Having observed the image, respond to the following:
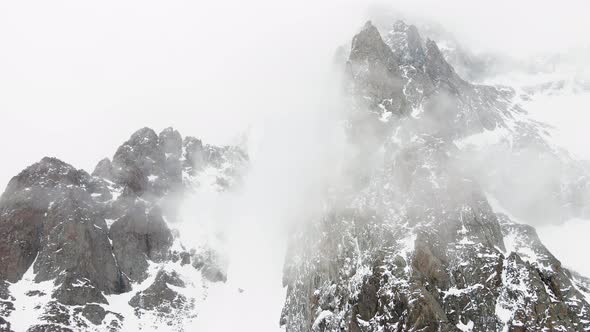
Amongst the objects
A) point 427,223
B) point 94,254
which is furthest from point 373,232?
point 94,254

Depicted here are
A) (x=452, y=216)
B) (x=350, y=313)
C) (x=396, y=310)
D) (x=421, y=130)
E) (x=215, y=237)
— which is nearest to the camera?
(x=396, y=310)

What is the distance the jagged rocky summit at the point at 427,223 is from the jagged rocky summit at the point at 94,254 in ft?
117

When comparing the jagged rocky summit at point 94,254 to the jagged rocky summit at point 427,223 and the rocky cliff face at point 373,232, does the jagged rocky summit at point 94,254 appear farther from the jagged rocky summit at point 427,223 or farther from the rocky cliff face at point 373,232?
the jagged rocky summit at point 427,223

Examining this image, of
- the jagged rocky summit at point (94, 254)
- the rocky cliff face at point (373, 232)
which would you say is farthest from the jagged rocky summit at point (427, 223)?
the jagged rocky summit at point (94, 254)

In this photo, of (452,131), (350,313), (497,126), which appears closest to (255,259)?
(350,313)

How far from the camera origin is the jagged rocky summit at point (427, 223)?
10306cm

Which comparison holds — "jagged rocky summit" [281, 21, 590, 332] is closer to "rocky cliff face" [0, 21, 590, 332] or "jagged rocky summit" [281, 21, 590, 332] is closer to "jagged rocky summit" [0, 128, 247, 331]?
"rocky cliff face" [0, 21, 590, 332]

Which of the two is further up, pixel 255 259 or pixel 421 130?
pixel 421 130

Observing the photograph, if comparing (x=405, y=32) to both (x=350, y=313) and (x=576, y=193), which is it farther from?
(x=350, y=313)

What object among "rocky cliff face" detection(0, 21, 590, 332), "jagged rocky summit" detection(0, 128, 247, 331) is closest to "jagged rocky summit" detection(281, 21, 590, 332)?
"rocky cliff face" detection(0, 21, 590, 332)

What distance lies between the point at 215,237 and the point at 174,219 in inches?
616

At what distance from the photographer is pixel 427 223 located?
120938 mm

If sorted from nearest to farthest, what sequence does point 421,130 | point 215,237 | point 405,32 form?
point 421,130 → point 215,237 → point 405,32

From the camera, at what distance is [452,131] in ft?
571
